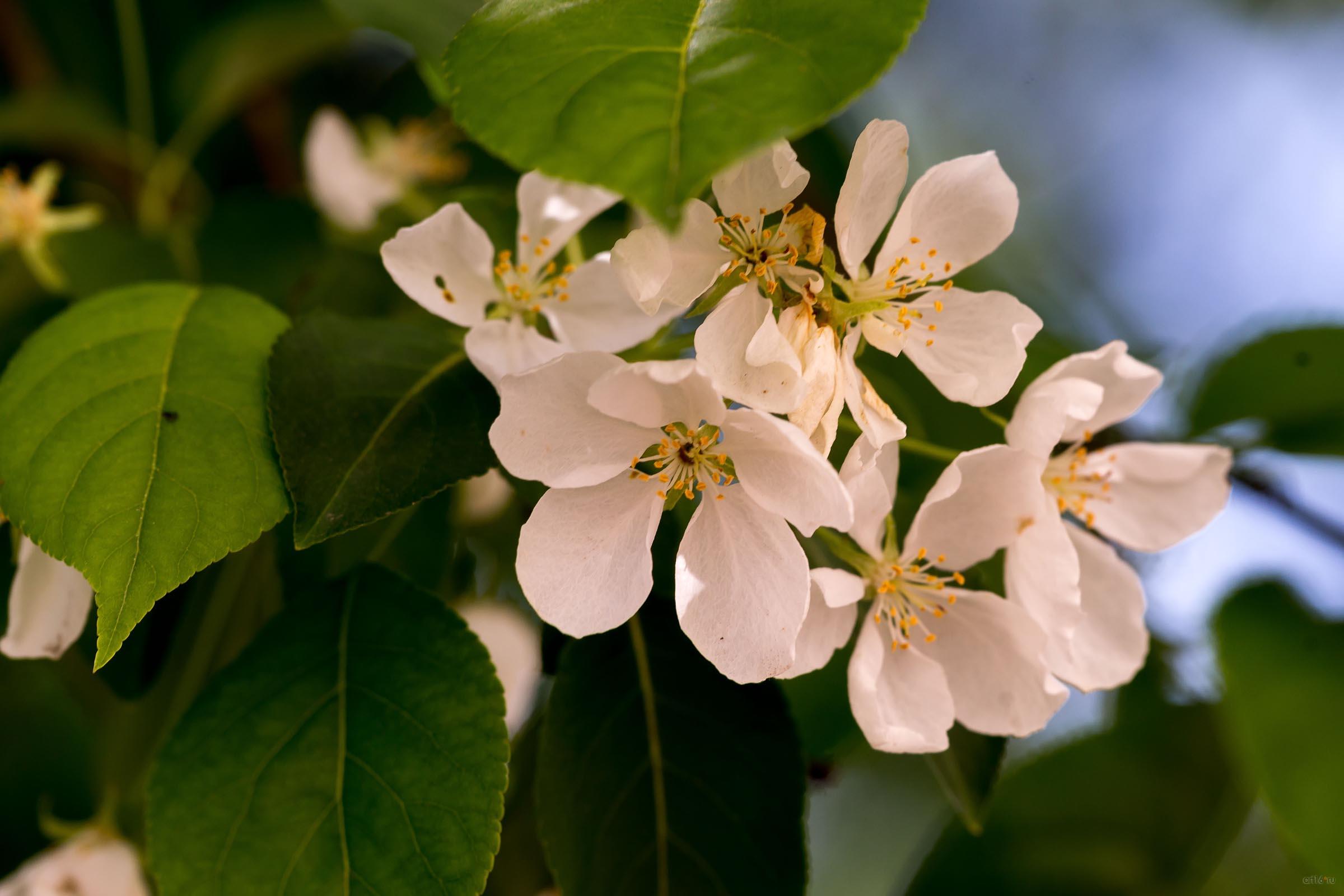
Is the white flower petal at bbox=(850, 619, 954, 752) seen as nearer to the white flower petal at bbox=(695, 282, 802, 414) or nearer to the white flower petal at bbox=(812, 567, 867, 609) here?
the white flower petal at bbox=(812, 567, 867, 609)

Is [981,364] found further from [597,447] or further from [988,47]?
[988,47]

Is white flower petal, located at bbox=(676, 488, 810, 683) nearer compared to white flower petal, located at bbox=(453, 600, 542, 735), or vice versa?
white flower petal, located at bbox=(676, 488, 810, 683)

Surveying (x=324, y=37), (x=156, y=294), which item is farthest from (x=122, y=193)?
(x=156, y=294)

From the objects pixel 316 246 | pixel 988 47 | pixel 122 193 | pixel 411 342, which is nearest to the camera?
pixel 411 342

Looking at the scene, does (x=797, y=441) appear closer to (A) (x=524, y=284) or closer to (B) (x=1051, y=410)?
(B) (x=1051, y=410)

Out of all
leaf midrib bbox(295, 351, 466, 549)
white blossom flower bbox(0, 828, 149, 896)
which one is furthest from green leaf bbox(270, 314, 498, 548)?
white blossom flower bbox(0, 828, 149, 896)

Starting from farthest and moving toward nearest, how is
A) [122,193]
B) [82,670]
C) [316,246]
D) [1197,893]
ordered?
[122,193] → [1197,893] → [316,246] → [82,670]
